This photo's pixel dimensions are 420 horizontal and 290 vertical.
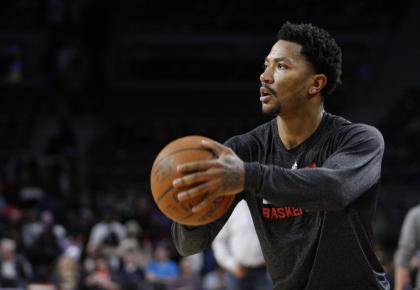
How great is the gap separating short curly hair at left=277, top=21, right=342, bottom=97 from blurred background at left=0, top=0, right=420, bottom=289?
33.5 ft

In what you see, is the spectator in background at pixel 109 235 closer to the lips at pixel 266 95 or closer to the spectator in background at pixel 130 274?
the spectator in background at pixel 130 274

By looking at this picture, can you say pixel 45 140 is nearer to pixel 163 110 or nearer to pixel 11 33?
Answer: pixel 163 110

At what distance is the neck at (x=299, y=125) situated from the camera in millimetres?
2721

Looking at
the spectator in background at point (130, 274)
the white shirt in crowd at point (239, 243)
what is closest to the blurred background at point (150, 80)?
the spectator in background at point (130, 274)

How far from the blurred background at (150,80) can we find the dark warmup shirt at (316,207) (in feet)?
32.9

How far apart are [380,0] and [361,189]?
17.6 m

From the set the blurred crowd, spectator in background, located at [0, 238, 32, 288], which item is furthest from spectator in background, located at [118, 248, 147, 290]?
spectator in background, located at [0, 238, 32, 288]

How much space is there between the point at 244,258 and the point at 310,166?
3.60m

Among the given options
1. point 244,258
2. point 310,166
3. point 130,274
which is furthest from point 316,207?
point 130,274

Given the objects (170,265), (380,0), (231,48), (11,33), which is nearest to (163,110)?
(231,48)

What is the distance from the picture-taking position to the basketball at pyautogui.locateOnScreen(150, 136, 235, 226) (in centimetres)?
221

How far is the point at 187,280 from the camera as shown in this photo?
8953mm

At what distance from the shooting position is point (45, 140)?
652 inches

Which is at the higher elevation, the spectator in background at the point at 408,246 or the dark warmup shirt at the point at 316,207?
the dark warmup shirt at the point at 316,207
